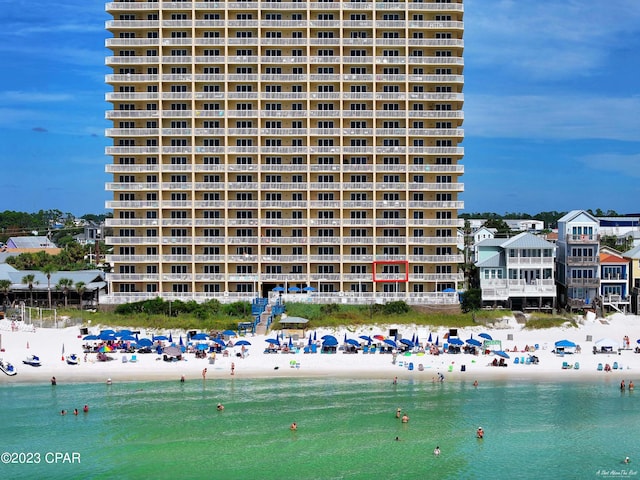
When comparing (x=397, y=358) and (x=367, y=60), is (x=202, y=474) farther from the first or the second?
(x=367, y=60)

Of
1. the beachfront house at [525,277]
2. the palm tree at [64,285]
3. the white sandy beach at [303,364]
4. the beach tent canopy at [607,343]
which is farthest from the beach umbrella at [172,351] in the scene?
the beach tent canopy at [607,343]

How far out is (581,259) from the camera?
265 feet

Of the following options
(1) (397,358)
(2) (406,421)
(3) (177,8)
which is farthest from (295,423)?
(3) (177,8)

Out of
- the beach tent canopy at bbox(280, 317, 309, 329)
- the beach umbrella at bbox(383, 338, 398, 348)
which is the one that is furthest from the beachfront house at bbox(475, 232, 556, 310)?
the beach tent canopy at bbox(280, 317, 309, 329)

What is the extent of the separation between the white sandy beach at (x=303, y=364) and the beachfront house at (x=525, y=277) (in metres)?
10.1

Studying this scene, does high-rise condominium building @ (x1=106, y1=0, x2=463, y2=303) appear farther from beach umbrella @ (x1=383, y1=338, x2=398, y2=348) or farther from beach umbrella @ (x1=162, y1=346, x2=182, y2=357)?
beach umbrella @ (x1=162, y1=346, x2=182, y2=357)

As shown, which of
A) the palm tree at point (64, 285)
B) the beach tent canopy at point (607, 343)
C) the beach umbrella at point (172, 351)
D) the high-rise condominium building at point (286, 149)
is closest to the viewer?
the beach umbrella at point (172, 351)

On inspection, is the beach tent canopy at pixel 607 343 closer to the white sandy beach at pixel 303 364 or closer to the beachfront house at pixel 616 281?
the white sandy beach at pixel 303 364

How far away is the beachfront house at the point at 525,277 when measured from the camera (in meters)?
80.8

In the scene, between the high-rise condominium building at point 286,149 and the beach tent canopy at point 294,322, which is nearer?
the beach tent canopy at point 294,322

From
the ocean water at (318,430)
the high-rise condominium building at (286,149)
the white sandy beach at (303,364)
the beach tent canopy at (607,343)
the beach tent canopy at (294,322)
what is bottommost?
the ocean water at (318,430)

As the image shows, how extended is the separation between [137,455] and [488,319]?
41.5m

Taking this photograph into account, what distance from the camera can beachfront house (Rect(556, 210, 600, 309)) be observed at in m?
80.6

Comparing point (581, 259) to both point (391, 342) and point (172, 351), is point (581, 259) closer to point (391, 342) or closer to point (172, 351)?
point (391, 342)
